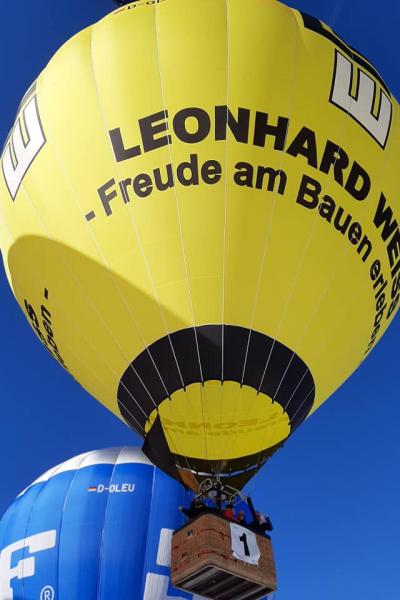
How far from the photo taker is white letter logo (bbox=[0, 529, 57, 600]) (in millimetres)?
9023

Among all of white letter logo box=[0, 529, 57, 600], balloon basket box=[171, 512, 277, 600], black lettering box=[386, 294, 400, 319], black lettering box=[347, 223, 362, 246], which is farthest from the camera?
white letter logo box=[0, 529, 57, 600]

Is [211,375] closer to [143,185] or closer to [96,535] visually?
[143,185]

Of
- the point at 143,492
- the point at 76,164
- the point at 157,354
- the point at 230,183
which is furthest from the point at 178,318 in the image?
the point at 143,492

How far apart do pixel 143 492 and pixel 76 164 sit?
16.2 ft

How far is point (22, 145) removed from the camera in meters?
7.26

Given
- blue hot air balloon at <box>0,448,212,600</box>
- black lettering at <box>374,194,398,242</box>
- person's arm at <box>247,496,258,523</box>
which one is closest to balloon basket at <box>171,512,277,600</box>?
person's arm at <box>247,496,258,523</box>

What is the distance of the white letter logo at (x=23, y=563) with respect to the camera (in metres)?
9.02

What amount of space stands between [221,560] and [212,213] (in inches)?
124

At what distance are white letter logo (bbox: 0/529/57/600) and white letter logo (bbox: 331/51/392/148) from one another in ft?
22.4

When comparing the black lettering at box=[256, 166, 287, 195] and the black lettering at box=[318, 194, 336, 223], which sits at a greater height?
the black lettering at box=[256, 166, 287, 195]

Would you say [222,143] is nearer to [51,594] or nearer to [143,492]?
[143,492]

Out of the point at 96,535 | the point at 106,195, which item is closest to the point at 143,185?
the point at 106,195

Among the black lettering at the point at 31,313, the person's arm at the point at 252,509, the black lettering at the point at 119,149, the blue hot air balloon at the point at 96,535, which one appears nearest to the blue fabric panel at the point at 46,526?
the blue hot air balloon at the point at 96,535

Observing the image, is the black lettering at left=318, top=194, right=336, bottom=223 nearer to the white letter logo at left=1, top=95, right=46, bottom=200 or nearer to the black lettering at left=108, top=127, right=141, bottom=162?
the black lettering at left=108, top=127, right=141, bottom=162
